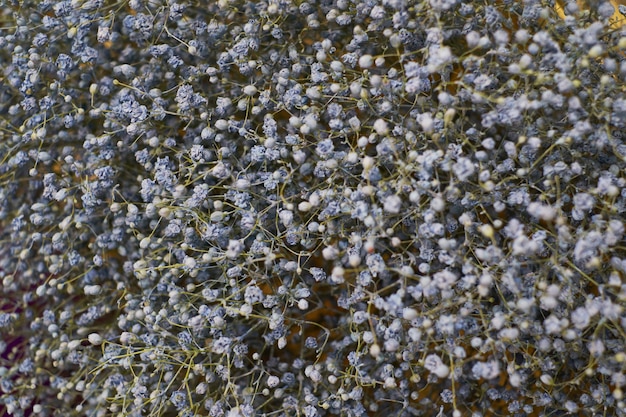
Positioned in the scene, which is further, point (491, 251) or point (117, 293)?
point (117, 293)

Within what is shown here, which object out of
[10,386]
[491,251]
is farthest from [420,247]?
[10,386]

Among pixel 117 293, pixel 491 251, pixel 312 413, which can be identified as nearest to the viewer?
pixel 491 251

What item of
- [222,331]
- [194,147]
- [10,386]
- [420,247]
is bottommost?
[10,386]

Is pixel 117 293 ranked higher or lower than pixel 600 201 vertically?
lower

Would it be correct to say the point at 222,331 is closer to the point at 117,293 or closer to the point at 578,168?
the point at 117,293

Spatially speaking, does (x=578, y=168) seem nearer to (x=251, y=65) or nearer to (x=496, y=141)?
(x=496, y=141)

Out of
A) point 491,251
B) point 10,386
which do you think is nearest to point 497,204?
point 491,251

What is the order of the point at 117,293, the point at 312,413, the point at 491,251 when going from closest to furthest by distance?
the point at 491,251 < the point at 312,413 < the point at 117,293
